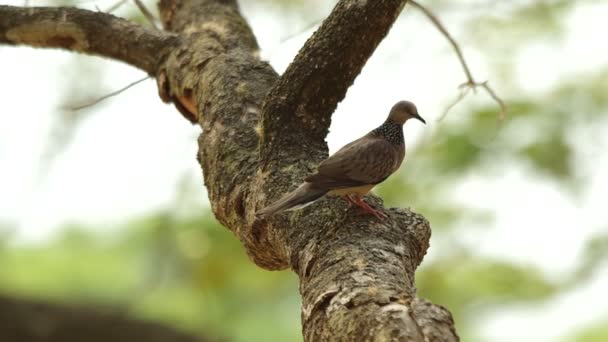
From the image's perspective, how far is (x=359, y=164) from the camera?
3.56 meters

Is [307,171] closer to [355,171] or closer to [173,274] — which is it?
[355,171]

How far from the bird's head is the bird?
0.23ft

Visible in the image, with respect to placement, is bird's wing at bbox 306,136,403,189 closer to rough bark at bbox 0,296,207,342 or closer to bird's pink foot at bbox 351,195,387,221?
bird's pink foot at bbox 351,195,387,221

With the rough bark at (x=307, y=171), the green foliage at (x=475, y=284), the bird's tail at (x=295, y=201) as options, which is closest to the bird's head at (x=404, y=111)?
the rough bark at (x=307, y=171)

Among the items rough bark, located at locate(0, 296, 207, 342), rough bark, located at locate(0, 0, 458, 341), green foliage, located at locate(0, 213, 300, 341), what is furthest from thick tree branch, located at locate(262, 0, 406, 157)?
rough bark, located at locate(0, 296, 207, 342)

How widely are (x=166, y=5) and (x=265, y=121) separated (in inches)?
82.0

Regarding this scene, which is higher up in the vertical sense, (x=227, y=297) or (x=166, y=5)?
(x=166, y=5)

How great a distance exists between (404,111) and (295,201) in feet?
5.20

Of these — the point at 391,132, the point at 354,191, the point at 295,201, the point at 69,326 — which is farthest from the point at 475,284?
the point at 295,201

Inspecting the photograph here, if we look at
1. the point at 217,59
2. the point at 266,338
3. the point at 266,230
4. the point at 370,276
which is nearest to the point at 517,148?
the point at 266,338

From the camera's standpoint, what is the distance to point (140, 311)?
756 cm

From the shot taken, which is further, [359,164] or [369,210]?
[359,164]

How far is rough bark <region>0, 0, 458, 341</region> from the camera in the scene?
242 cm

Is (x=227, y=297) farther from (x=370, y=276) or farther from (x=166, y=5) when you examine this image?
(x=370, y=276)
